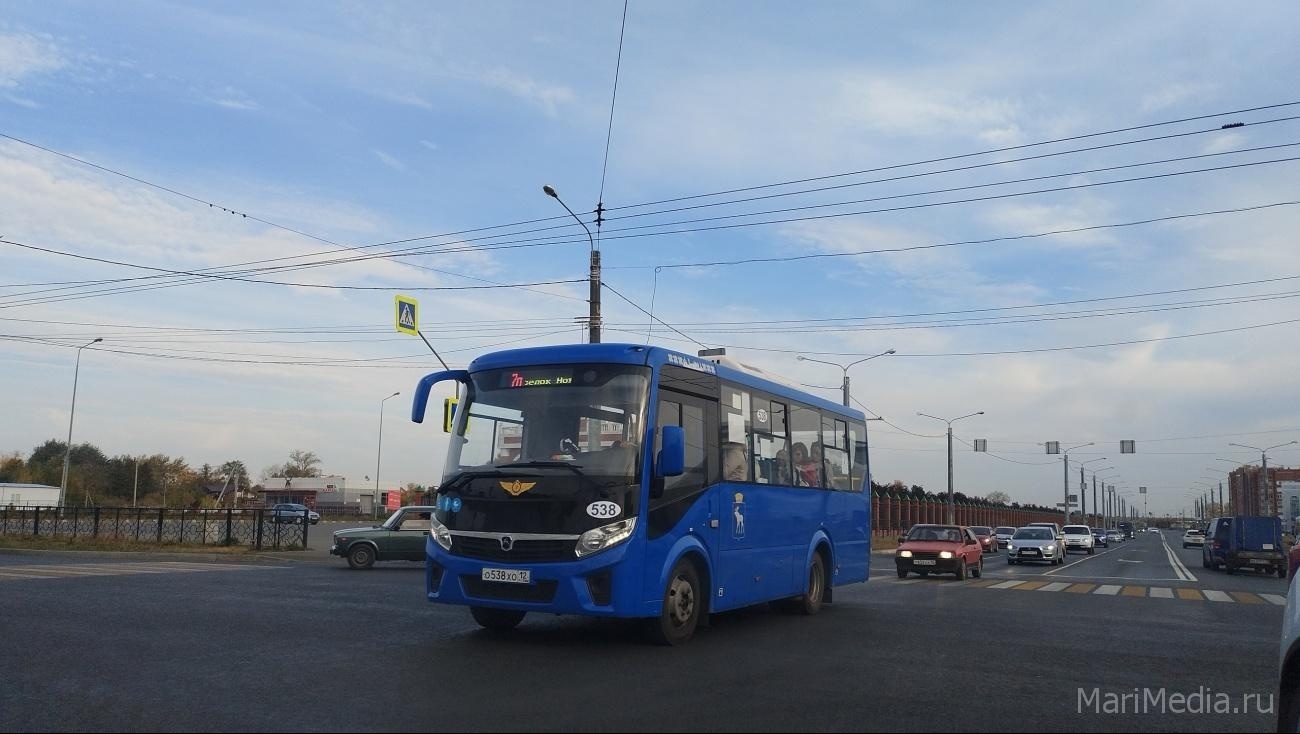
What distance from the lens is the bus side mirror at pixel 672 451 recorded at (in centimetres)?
918

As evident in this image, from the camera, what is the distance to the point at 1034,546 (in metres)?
36.2

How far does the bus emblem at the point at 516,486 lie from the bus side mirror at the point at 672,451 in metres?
1.31

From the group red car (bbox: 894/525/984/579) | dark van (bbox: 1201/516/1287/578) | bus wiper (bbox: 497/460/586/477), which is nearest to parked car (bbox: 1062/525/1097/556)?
dark van (bbox: 1201/516/1287/578)

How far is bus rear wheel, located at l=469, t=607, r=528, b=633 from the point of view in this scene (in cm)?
1052

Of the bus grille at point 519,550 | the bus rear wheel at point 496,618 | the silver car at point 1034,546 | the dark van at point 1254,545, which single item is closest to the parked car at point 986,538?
the silver car at point 1034,546

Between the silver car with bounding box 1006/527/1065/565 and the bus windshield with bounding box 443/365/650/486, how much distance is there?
30.9 metres

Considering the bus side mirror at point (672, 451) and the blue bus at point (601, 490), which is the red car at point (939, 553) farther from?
the bus side mirror at point (672, 451)

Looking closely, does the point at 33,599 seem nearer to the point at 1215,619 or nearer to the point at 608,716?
the point at 608,716

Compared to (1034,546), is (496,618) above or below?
above

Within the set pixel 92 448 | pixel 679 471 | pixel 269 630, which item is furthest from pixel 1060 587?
pixel 92 448

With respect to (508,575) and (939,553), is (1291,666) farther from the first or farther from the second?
(939,553)

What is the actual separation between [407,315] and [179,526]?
462 inches

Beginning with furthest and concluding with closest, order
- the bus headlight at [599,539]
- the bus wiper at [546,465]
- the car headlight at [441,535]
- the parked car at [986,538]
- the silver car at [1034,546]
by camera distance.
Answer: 1. the parked car at [986,538]
2. the silver car at [1034,546]
3. the car headlight at [441,535]
4. the bus wiper at [546,465]
5. the bus headlight at [599,539]

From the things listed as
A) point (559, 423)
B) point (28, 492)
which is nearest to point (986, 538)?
point (559, 423)
